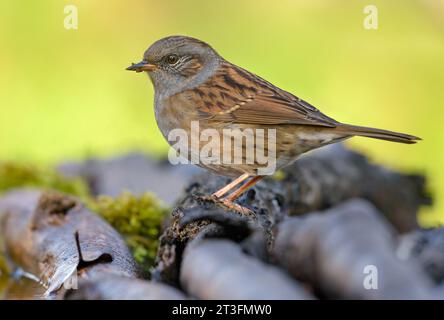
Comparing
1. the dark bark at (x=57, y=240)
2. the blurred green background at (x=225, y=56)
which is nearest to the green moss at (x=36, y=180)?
the dark bark at (x=57, y=240)

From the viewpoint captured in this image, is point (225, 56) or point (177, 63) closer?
point (177, 63)

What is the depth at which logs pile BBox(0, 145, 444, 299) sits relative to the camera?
101 inches

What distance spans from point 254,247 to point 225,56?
6.64 metres

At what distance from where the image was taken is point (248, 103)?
4434 millimetres

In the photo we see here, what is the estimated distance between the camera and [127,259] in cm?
344

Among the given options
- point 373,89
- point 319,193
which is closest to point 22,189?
point 319,193

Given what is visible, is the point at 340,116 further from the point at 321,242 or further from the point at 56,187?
the point at 321,242

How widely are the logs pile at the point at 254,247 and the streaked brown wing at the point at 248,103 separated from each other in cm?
41

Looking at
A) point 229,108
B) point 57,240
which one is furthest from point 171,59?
point 57,240

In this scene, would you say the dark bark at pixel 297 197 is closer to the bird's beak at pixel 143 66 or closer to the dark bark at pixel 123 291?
the dark bark at pixel 123 291

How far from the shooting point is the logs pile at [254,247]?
8.41ft

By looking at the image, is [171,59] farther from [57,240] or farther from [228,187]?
[57,240]

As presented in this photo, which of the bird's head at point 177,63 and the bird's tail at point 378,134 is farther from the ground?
the bird's head at point 177,63

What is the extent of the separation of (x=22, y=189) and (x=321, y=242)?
2.60m
